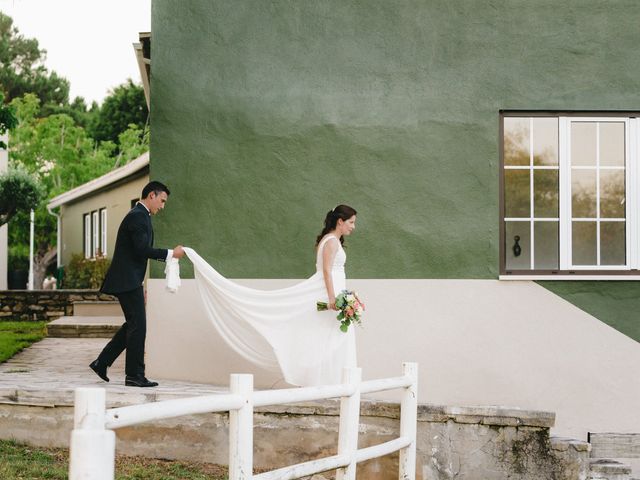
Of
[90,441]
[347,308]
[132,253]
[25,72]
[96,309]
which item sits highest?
[25,72]

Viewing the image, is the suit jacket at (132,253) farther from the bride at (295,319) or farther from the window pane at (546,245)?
the window pane at (546,245)

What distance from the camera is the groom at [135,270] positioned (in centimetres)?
897

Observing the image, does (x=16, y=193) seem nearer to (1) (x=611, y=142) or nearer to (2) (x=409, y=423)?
(1) (x=611, y=142)

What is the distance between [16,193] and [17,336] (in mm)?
7078

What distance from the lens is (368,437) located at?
320 inches

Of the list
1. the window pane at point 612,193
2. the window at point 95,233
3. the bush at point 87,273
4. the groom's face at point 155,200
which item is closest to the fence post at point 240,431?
the groom's face at point 155,200

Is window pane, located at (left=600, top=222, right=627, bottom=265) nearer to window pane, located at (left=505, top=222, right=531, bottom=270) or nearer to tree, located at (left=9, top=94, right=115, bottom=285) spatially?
window pane, located at (left=505, top=222, right=531, bottom=270)

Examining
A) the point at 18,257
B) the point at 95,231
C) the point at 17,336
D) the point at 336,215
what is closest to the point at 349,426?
the point at 336,215

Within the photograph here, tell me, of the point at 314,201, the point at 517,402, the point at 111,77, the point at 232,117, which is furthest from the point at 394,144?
the point at 111,77

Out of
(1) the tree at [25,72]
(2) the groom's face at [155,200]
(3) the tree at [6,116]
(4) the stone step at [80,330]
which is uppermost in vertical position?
(1) the tree at [25,72]

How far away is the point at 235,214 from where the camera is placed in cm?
1027

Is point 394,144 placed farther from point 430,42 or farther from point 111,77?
point 111,77

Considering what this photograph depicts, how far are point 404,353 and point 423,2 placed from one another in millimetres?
3566

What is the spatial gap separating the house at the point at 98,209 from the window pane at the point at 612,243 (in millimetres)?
12693
